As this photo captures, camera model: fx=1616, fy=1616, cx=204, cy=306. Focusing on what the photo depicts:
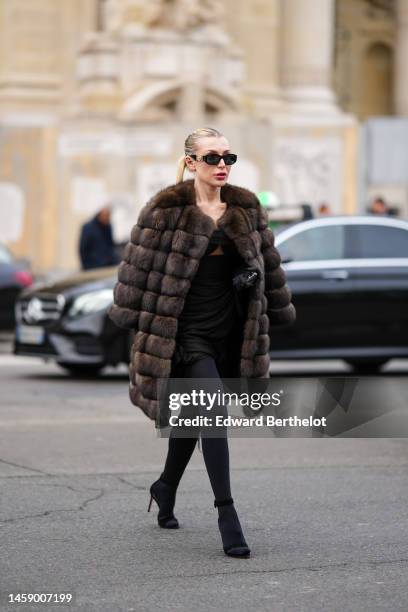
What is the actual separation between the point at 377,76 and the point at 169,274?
4492cm

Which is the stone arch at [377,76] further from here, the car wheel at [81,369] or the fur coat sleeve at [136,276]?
the fur coat sleeve at [136,276]

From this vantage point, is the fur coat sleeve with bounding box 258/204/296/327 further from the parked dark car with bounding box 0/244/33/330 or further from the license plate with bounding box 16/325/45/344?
the parked dark car with bounding box 0/244/33/330

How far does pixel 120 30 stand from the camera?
28656mm

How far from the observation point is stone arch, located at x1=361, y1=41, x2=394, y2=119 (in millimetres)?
49906

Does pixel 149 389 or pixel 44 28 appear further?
pixel 44 28

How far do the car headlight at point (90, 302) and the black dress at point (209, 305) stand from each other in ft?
25.5

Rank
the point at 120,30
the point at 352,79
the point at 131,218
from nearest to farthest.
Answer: the point at 131,218 < the point at 120,30 < the point at 352,79

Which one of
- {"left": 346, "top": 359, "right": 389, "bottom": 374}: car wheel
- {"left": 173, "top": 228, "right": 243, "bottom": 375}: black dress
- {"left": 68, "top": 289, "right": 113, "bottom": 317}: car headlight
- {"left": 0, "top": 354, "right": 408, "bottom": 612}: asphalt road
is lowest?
{"left": 346, "top": 359, "right": 389, "bottom": 374}: car wheel

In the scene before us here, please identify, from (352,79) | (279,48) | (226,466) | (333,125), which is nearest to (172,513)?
(226,466)

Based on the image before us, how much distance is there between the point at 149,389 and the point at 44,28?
85.8ft

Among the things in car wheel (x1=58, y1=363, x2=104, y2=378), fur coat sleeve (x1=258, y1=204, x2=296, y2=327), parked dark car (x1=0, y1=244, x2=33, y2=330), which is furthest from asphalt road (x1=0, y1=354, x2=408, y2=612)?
parked dark car (x1=0, y1=244, x2=33, y2=330)

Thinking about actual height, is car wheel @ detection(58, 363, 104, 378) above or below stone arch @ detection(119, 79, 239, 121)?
below

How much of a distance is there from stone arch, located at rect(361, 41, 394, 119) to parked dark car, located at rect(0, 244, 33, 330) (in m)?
31.4

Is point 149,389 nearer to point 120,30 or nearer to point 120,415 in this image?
point 120,415
